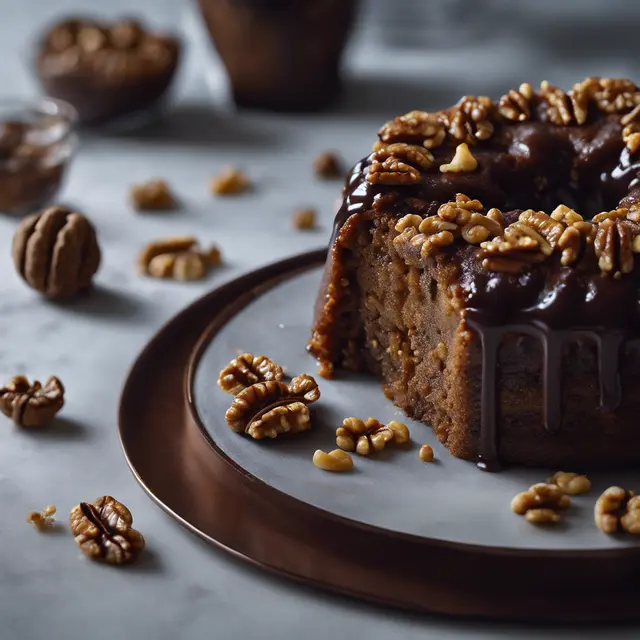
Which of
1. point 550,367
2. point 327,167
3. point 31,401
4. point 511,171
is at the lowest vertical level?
point 327,167

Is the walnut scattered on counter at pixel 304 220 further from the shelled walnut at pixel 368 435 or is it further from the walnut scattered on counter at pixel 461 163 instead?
the shelled walnut at pixel 368 435

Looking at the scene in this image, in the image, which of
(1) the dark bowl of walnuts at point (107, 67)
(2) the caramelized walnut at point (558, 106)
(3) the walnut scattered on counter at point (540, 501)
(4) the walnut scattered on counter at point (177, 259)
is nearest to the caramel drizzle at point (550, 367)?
(3) the walnut scattered on counter at point (540, 501)

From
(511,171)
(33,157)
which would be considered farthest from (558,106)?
(33,157)

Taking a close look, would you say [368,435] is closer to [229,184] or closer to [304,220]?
[304,220]

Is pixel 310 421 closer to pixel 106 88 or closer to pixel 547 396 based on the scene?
pixel 547 396

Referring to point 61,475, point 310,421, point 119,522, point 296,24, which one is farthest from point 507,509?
point 296,24
